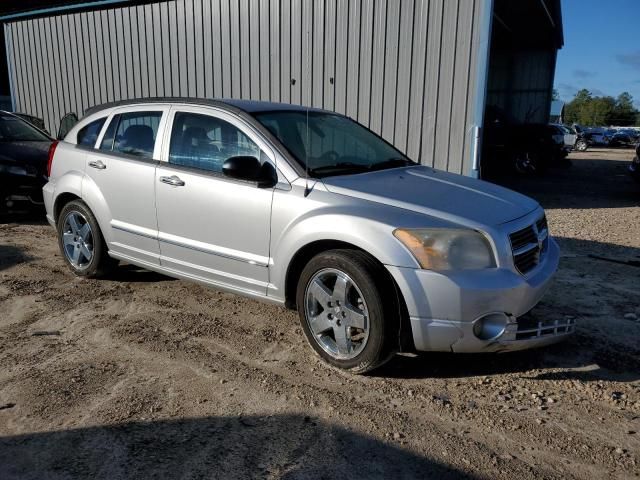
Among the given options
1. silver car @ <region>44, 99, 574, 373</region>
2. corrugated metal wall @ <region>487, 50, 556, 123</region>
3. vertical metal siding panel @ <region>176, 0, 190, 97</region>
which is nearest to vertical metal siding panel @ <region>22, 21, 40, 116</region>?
vertical metal siding panel @ <region>176, 0, 190, 97</region>

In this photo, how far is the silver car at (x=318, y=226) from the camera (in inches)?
123

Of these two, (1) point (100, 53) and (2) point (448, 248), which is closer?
(2) point (448, 248)

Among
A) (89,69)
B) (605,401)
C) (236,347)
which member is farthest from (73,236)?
(89,69)

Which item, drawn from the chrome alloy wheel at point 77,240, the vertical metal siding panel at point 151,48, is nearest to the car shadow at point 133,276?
the chrome alloy wheel at point 77,240

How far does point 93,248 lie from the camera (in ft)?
16.5

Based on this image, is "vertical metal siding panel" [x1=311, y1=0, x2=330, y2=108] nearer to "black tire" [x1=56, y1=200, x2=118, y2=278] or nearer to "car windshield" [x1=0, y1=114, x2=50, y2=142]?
"car windshield" [x1=0, y1=114, x2=50, y2=142]

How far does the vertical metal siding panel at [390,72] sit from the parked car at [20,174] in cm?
521

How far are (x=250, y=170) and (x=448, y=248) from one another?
4.57ft

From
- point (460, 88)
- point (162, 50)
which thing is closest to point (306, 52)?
point (460, 88)

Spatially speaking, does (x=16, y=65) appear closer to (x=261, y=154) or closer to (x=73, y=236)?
(x=73, y=236)

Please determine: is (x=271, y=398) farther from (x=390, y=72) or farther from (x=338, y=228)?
(x=390, y=72)

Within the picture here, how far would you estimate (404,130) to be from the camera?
878cm

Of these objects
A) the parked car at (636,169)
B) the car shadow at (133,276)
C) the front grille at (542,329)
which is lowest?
the car shadow at (133,276)

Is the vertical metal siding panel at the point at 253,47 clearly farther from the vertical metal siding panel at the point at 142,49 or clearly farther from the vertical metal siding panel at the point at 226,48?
the vertical metal siding panel at the point at 142,49
